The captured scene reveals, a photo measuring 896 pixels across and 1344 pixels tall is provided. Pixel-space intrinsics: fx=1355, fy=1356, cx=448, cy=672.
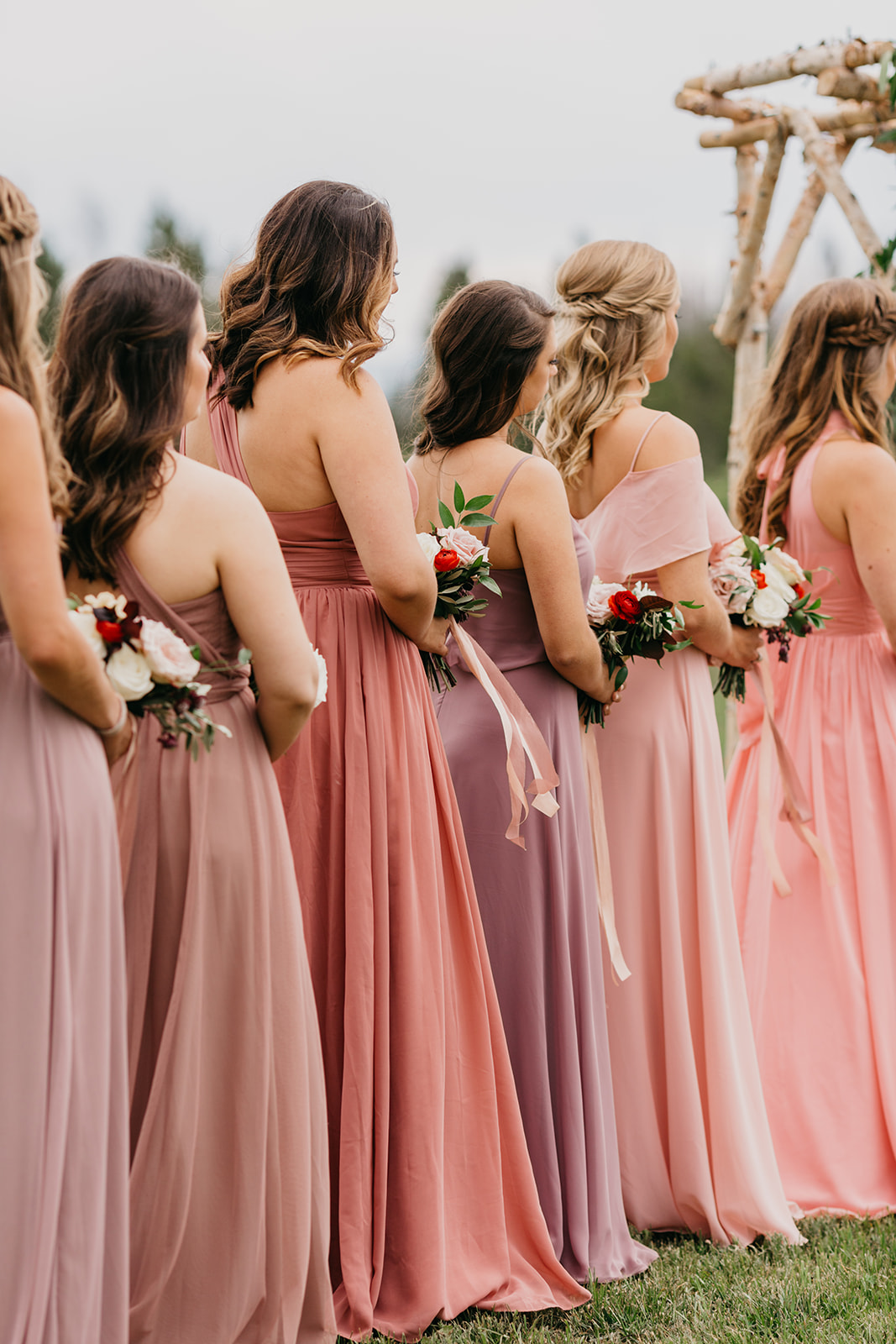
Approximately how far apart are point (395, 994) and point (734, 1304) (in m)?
1.23

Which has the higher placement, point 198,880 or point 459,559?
point 459,559

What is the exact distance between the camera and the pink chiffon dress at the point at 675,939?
4172 millimetres

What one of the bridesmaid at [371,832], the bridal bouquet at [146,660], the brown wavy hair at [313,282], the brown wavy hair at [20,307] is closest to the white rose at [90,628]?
the bridal bouquet at [146,660]

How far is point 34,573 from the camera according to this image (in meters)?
2.48

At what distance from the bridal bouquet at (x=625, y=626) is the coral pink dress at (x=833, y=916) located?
89cm

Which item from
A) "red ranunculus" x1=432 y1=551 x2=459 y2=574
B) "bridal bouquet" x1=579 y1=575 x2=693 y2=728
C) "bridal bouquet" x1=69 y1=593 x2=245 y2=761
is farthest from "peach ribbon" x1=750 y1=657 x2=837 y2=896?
"bridal bouquet" x1=69 y1=593 x2=245 y2=761

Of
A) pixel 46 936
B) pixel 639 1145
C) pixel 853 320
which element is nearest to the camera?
pixel 46 936

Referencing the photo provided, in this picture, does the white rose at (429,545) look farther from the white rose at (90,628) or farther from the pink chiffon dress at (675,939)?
the white rose at (90,628)

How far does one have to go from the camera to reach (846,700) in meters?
4.89

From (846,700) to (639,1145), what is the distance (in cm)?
174

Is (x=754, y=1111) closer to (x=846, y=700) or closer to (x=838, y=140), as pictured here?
(x=846, y=700)

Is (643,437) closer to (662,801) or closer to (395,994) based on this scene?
(662,801)

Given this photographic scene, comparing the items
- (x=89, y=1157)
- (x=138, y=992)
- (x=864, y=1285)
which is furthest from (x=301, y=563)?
(x=864, y=1285)

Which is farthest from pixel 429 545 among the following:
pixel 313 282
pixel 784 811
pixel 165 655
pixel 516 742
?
pixel 784 811
